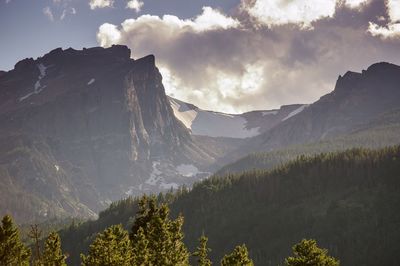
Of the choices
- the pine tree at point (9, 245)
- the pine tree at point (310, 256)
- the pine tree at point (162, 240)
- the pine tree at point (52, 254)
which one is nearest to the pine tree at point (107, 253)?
the pine tree at point (162, 240)

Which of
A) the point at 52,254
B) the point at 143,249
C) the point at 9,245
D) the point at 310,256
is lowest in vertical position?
the point at 310,256

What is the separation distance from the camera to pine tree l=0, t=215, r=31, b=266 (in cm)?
5253

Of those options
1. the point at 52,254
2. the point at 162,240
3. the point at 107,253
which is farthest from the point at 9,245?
the point at 162,240

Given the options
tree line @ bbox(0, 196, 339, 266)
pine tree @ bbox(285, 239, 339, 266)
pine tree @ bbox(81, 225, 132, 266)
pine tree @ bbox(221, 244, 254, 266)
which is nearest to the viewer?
pine tree @ bbox(81, 225, 132, 266)

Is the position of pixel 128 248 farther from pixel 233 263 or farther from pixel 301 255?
pixel 301 255

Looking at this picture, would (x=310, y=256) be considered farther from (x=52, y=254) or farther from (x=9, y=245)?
(x=9, y=245)

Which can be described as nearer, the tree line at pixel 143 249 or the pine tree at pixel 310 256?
the tree line at pixel 143 249

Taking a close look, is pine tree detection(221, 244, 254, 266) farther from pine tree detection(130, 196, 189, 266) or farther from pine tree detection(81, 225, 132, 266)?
pine tree detection(81, 225, 132, 266)

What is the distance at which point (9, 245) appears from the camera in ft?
174

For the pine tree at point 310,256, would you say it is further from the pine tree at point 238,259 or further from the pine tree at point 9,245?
the pine tree at point 9,245

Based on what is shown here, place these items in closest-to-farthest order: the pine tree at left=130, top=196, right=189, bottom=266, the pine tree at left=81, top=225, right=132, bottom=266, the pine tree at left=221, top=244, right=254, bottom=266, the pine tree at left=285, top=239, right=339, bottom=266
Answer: the pine tree at left=81, top=225, right=132, bottom=266 → the pine tree at left=130, top=196, right=189, bottom=266 → the pine tree at left=221, top=244, right=254, bottom=266 → the pine tree at left=285, top=239, right=339, bottom=266

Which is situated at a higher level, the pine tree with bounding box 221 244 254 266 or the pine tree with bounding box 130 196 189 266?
the pine tree with bounding box 130 196 189 266

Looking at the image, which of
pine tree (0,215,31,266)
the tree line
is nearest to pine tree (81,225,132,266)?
the tree line

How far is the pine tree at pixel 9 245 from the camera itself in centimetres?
5253
